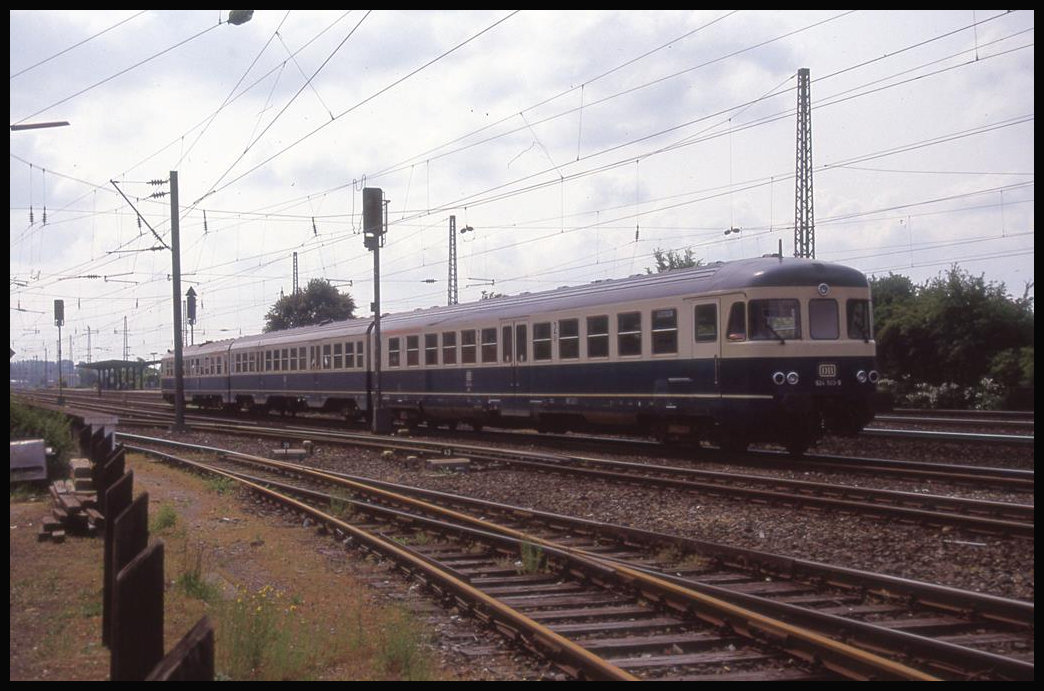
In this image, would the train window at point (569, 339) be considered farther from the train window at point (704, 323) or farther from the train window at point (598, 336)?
the train window at point (704, 323)

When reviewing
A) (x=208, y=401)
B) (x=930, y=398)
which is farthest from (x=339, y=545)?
(x=208, y=401)

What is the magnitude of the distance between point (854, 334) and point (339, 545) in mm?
9925

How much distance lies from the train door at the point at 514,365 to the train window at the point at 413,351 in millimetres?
4275

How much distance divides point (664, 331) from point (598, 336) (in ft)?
6.46

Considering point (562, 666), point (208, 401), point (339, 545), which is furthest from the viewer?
point (208, 401)

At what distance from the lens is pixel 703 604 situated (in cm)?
702

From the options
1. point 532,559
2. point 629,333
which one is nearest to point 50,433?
point 629,333

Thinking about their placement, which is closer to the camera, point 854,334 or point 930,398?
point 854,334

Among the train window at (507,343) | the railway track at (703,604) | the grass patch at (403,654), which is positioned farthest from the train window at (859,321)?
the grass patch at (403,654)

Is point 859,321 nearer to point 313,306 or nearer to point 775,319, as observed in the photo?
point 775,319

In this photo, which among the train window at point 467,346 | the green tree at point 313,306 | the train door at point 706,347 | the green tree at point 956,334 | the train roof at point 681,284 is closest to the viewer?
the train roof at point 681,284

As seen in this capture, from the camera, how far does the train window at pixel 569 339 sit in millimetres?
20062

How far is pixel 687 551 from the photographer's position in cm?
924
